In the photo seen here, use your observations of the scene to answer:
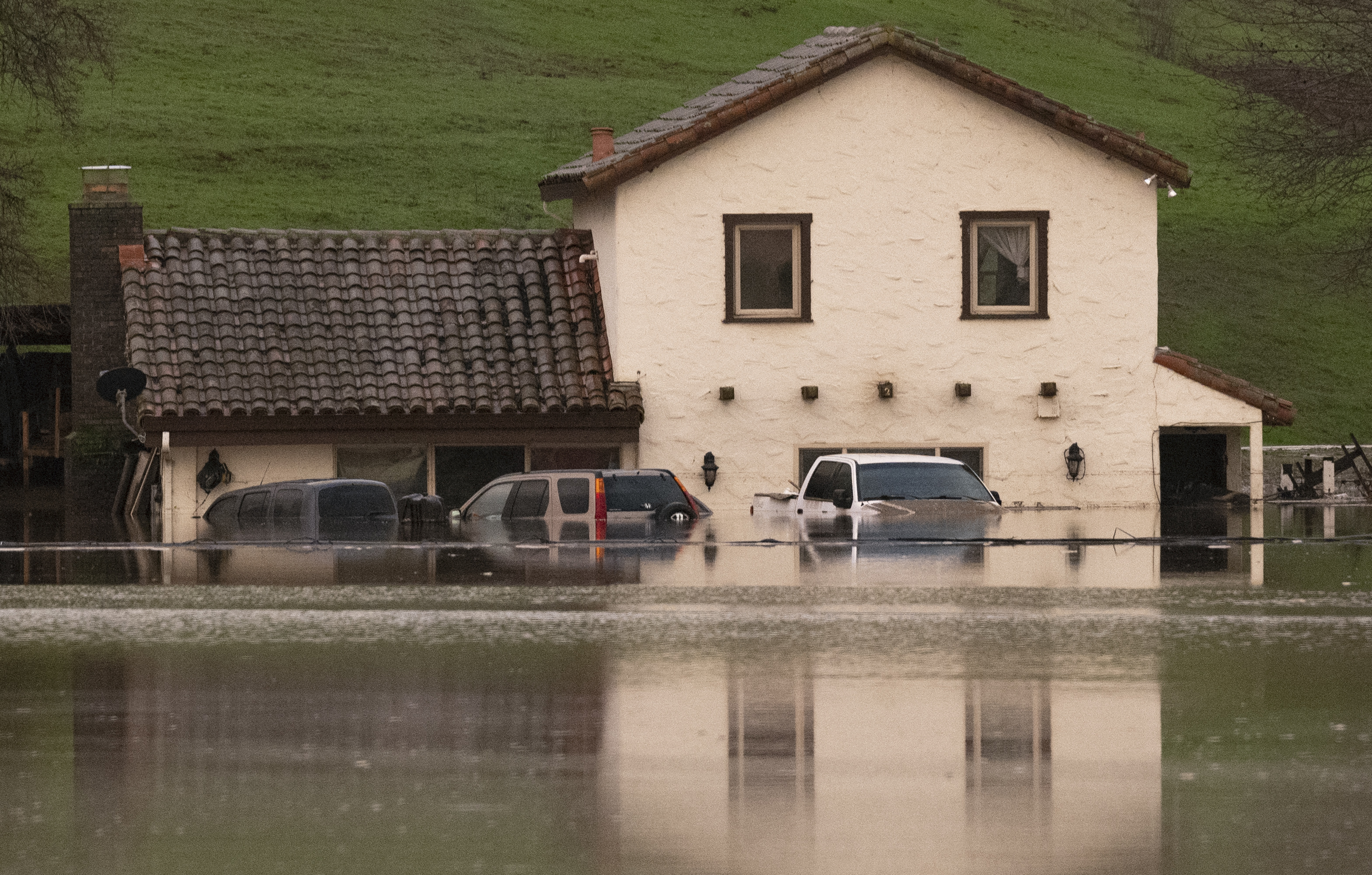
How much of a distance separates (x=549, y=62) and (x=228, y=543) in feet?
257

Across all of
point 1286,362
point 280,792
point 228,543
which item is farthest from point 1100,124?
point 1286,362

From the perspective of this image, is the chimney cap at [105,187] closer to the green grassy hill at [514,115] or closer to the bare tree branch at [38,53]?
the bare tree branch at [38,53]

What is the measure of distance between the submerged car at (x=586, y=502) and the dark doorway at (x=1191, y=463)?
39.2 ft

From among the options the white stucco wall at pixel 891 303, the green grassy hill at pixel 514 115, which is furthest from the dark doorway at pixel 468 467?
the green grassy hill at pixel 514 115

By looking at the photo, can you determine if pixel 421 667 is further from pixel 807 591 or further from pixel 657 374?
pixel 657 374

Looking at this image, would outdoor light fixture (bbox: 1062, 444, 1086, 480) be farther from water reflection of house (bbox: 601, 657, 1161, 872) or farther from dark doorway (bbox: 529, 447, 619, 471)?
water reflection of house (bbox: 601, 657, 1161, 872)

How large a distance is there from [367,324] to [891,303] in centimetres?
826

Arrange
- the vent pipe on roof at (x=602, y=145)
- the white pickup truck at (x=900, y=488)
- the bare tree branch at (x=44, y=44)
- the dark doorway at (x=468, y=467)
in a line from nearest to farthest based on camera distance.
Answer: the white pickup truck at (x=900, y=488)
the bare tree branch at (x=44, y=44)
the dark doorway at (x=468, y=467)
the vent pipe on roof at (x=602, y=145)

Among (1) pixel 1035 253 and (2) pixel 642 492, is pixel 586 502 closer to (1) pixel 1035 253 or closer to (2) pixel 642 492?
(2) pixel 642 492

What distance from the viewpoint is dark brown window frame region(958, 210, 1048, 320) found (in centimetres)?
3172

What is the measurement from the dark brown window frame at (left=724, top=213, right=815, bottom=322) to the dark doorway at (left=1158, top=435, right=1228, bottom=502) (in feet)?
23.1

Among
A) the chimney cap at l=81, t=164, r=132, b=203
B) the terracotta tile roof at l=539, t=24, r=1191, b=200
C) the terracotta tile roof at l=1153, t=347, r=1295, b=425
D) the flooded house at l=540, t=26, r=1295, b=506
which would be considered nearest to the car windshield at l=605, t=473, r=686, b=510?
the flooded house at l=540, t=26, r=1295, b=506

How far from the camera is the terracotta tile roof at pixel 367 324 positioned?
30.5 m

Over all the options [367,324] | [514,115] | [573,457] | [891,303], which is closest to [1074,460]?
[891,303]
